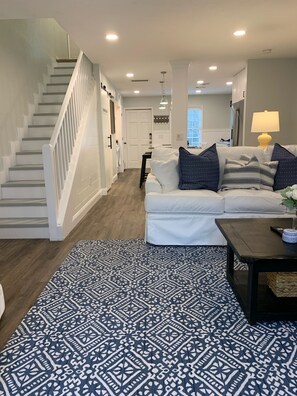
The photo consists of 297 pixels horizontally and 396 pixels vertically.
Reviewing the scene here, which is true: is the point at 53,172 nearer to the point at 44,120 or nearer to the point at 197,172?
the point at 197,172

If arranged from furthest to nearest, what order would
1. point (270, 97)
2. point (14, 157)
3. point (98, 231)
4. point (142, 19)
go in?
1. point (270, 97)
2. point (14, 157)
3. point (98, 231)
4. point (142, 19)

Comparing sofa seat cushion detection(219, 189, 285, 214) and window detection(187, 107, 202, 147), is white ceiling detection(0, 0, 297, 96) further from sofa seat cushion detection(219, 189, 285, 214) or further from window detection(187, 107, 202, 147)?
window detection(187, 107, 202, 147)

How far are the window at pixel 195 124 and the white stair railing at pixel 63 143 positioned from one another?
223 inches

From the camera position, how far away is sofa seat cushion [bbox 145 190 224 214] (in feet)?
9.88

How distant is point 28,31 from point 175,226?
420cm

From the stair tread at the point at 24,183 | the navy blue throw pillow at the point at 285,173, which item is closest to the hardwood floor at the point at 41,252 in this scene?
the stair tread at the point at 24,183

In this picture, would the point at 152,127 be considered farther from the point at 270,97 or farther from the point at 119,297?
the point at 119,297

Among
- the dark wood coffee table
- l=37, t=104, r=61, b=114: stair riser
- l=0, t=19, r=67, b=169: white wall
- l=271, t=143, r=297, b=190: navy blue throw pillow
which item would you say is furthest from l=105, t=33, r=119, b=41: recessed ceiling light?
the dark wood coffee table

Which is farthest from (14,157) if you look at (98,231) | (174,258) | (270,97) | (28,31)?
(270,97)

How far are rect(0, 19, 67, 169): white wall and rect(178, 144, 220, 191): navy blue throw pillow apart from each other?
2.53 meters

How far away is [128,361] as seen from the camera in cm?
155

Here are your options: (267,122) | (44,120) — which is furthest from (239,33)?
(44,120)

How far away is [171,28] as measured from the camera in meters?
3.59

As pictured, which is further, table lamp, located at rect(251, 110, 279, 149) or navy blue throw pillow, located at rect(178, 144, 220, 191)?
table lamp, located at rect(251, 110, 279, 149)
